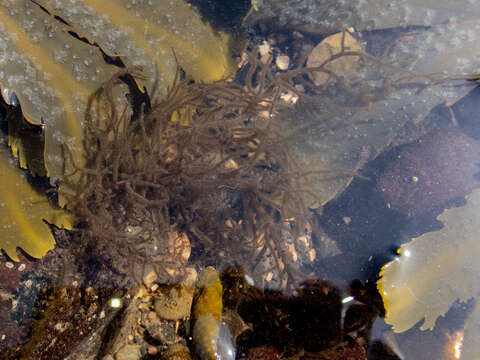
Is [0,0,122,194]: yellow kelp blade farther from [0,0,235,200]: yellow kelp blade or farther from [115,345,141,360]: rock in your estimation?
[115,345,141,360]: rock

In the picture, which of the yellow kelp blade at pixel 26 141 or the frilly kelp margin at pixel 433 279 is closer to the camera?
the yellow kelp blade at pixel 26 141

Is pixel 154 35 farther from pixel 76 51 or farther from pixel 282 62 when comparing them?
pixel 282 62

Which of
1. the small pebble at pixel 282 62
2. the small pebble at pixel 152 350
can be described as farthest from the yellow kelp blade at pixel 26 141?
the small pebble at pixel 282 62

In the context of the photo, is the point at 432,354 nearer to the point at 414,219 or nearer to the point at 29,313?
the point at 414,219

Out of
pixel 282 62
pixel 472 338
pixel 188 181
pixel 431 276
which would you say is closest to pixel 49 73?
pixel 188 181

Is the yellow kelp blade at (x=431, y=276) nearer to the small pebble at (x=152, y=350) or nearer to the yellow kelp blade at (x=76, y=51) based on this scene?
the small pebble at (x=152, y=350)

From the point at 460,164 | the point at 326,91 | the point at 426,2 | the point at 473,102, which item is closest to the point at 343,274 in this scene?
the point at 460,164

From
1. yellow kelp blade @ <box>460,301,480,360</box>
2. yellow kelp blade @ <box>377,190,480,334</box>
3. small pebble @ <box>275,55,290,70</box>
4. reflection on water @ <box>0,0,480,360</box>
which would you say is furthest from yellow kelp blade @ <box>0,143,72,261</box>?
yellow kelp blade @ <box>460,301,480,360</box>

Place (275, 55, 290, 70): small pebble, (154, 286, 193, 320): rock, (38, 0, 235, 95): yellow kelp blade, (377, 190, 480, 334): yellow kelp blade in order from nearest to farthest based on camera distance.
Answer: (38, 0, 235, 95): yellow kelp blade, (154, 286, 193, 320): rock, (377, 190, 480, 334): yellow kelp blade, (275, 55, 290, 70): small pebble
